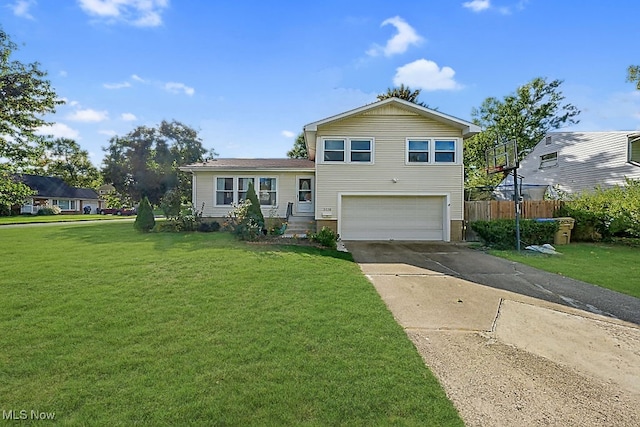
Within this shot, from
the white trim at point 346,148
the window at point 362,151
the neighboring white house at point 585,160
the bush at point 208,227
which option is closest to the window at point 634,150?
the neighboring white house at point 585,160

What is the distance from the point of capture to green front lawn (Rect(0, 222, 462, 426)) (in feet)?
8.48

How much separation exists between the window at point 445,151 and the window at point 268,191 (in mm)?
7778

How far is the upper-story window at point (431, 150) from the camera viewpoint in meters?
14.4

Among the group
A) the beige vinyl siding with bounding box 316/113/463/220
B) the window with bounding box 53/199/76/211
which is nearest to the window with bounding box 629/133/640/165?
the beige vinyl siding with bounding box 316/113/463/220

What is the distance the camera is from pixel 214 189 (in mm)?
15773

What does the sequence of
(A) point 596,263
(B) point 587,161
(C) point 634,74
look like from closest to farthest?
(A) point 596,263
(C) point 634,74
(B) point 587,161

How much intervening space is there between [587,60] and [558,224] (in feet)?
24.4

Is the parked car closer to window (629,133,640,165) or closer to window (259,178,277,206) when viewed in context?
window (259,178,277,206)

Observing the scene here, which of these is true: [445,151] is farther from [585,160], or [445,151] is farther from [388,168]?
[585,160]

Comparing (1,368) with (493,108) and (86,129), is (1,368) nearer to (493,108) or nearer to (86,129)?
(86,129)

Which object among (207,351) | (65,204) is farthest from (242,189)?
(65,204)

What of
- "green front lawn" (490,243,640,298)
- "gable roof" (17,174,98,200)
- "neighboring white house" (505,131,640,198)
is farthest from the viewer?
"gable roof" (17,174,98,200)

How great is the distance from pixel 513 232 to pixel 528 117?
26323 mm

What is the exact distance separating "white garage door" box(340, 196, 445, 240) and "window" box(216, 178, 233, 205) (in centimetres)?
569
